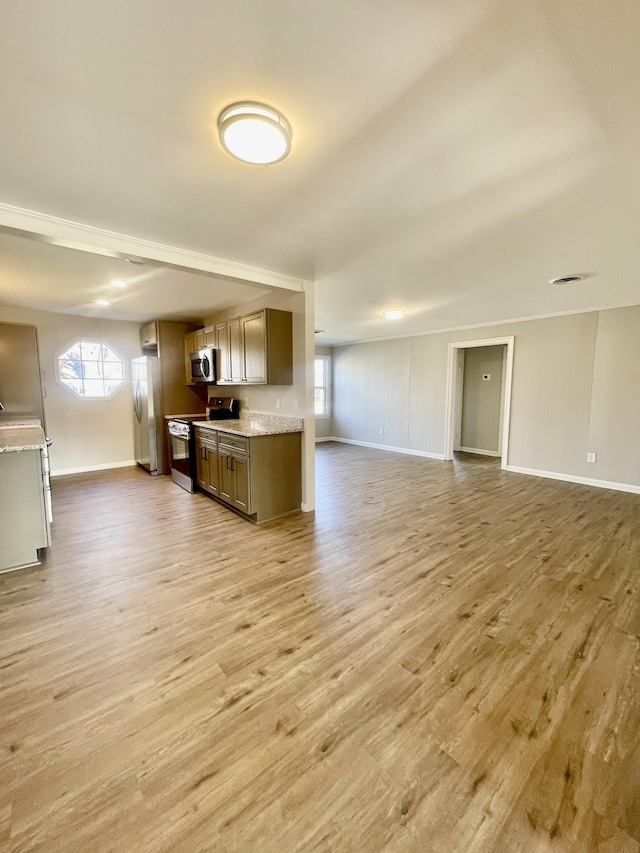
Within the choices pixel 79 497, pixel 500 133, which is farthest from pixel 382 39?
pixel 79 497

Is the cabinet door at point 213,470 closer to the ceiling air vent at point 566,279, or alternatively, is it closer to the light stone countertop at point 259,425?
the light stone countertop at point 259,425

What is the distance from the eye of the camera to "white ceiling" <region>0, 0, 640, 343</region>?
1119mm

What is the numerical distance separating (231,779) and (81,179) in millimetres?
2896

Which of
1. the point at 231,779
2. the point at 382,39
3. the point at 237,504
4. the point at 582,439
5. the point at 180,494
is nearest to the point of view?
the point at 382,39

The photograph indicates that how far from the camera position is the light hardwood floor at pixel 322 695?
1.16 metres

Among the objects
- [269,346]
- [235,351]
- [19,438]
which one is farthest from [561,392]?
[19,438]

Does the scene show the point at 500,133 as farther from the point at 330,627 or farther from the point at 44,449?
→ the point at 44,449

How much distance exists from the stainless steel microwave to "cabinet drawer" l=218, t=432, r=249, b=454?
137cm

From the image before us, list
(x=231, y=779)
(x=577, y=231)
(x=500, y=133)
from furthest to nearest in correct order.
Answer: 1. (x=577, y=231)
2. (x=500, y=133)
3. (x=231, y=779)

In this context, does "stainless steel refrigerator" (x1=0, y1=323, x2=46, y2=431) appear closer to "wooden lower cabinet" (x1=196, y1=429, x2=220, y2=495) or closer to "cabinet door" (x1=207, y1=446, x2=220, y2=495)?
"wooden lower cabinet" (x1=196, y1=429, x2=220, y2=495)

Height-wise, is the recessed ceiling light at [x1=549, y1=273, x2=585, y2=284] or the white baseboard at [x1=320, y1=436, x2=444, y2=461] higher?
the recessed ceiling light at [x1=549, y1=273, x2=585, y2=284]

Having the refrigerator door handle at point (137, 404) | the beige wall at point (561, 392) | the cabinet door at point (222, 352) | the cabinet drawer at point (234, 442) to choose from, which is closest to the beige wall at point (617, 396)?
the beige wall at point (561, 392)

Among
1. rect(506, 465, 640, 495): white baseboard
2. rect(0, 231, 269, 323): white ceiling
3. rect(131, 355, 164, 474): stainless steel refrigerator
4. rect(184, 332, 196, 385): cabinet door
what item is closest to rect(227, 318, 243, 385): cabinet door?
rect(0, 231, 269, 323): white ceiling

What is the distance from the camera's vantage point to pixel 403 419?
751cm
